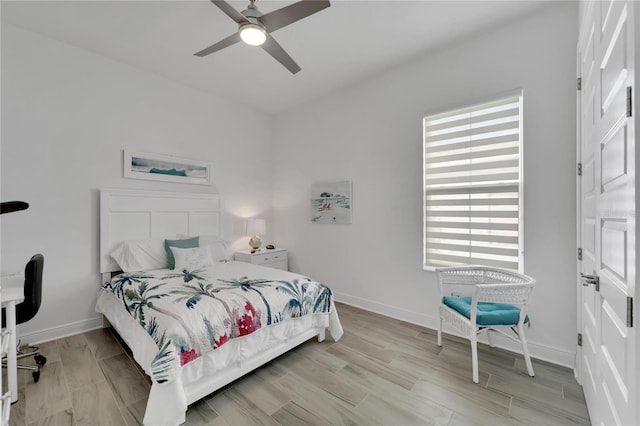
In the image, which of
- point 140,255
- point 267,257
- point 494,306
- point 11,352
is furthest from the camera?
point 267,257

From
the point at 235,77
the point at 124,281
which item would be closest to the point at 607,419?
the point at 124,281

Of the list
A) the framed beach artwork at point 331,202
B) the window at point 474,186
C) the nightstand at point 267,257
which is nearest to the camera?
the window at point 474,186

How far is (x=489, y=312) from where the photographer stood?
6.90 ft

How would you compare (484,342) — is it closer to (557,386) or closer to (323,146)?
(557,386)

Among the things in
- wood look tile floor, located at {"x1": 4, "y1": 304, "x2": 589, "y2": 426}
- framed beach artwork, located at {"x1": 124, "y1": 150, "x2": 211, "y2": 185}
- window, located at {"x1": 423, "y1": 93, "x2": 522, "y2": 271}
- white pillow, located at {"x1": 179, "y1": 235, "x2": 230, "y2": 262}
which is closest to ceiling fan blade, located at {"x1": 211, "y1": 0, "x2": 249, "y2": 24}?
window, located at {"x1": 423, "y1": 93, "x2": 522, "y2": 271}

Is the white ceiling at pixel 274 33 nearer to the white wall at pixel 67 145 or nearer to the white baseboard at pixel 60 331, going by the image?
the white wall at pixel 67 145

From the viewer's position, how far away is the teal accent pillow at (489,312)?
201cm

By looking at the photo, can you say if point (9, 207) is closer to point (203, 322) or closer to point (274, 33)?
point (203, 322)

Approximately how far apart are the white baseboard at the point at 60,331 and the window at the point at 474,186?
3.68 metres

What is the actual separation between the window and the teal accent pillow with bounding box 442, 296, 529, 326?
0.47 m

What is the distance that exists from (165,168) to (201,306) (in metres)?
2.33

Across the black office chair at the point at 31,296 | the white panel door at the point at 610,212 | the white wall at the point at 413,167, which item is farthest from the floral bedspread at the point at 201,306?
the white panel door at the point at 610,212

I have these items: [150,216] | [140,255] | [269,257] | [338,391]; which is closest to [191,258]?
[140,255]

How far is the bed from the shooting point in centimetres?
164
